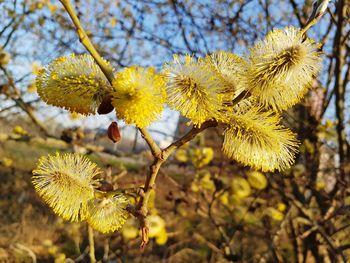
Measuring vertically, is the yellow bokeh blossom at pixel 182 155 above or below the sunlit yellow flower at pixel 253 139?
above

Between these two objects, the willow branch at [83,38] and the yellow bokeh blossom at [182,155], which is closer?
the willow branch at [83,38]

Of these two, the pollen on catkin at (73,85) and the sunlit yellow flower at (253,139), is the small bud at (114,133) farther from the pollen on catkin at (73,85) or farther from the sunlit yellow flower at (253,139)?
the sunlit yellow flower at (253,139)

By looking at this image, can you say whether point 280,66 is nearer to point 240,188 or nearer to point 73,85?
point 73,85

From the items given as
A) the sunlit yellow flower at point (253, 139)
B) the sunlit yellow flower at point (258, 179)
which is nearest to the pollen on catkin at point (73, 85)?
the sunlit yellow flower at point (253, 139)

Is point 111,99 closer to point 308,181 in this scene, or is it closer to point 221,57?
point 221,57

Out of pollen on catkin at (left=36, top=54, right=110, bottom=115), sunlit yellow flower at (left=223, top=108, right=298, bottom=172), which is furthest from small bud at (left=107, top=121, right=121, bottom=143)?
sunlit yellow flower at (left=223, top=108, right=298, bottom=172)

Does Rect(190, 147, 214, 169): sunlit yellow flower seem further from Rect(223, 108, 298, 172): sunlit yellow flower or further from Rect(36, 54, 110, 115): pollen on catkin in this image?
Rect(36, 54, 110, 115): pollen on catkin
